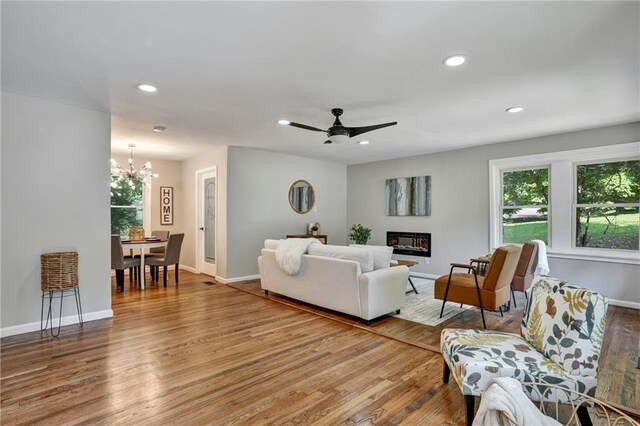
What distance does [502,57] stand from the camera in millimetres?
2525

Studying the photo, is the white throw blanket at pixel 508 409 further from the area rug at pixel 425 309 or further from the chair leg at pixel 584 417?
the area rug at pixel 425 309

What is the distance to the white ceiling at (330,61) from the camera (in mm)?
1987

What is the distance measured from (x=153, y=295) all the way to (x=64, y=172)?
2.21 metres

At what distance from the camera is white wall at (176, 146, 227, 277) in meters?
5.86

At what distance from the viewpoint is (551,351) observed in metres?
1.90

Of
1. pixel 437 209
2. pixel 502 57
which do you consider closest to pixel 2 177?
pixel 502 57

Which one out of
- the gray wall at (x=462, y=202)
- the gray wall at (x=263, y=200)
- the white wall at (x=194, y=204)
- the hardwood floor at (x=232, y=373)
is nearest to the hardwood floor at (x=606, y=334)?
the hardwood floor at (x=232, y=373)

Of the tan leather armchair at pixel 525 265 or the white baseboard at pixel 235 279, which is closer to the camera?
the tan leather armchair at pixel 525 265

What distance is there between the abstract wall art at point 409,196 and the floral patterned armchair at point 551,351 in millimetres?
4508

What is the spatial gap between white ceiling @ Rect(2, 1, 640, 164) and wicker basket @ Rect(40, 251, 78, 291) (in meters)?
1.70

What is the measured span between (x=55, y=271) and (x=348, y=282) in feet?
10.2

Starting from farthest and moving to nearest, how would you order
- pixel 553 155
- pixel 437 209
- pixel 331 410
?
1. pixel 437 209
2. pixel 553 155
3. pixel 331 410

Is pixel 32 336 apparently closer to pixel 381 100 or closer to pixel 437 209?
pixel 381 100

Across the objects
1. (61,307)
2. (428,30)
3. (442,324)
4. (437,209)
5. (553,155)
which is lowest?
(442,324)
